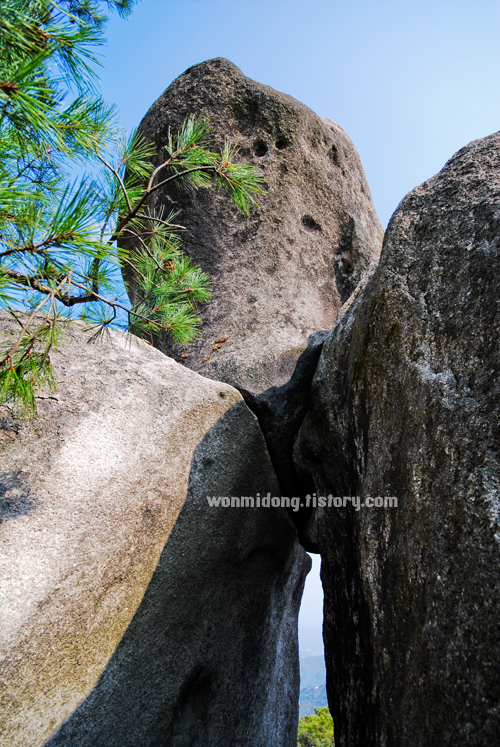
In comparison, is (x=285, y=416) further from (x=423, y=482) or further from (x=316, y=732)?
(x=316, y=732)

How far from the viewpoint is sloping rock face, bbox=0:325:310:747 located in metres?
1.78

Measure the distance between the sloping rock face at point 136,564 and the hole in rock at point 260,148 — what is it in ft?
6.90

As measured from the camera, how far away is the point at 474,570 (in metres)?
1.25

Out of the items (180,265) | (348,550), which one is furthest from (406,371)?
(180,265)

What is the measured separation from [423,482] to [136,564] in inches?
49.8

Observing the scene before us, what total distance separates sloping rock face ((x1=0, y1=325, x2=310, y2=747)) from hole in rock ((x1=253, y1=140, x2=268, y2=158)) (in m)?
2.10

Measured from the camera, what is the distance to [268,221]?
3678 millimetres

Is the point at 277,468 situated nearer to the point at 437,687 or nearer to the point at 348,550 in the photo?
the point at 348,550

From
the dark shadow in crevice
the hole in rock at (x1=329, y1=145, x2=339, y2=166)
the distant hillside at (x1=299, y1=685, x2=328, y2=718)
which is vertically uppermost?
the hole in rock at (x1=329, y1=145, x2=339, y2=166)

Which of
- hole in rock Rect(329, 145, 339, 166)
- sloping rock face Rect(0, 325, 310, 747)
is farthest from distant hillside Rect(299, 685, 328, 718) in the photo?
hole in rock Rect(329, 145, 339, 166)

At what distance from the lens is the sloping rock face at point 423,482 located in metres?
1.24

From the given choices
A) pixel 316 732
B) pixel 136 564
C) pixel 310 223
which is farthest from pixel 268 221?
pixel 316 732

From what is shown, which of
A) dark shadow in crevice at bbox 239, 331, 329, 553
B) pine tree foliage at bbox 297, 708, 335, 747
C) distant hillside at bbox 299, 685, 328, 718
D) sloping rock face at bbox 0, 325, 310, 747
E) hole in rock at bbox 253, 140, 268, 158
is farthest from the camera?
distant hillside at bbox 299, 685, 328, 718

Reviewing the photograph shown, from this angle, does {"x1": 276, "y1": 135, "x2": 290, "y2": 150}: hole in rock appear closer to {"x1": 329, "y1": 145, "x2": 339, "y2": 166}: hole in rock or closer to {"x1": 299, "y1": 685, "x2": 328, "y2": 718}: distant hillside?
{"x1": 329, "y1": 145, "x2": 339, "y2": 166}: hole in rock
